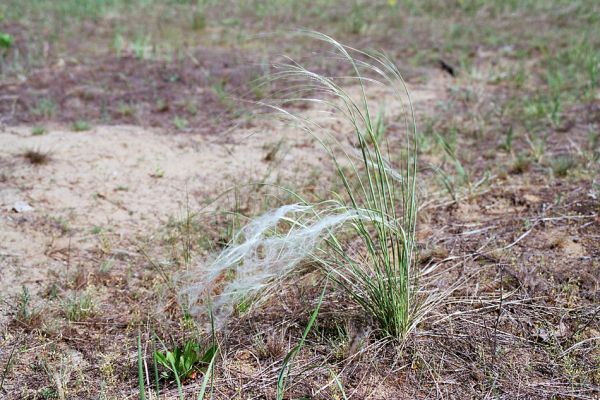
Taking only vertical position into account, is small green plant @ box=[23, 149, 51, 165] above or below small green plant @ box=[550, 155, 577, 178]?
below

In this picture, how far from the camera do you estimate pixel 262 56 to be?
6.58 meters

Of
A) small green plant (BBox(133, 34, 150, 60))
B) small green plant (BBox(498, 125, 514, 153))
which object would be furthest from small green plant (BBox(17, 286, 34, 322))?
small green plant (BBox(133, 34, 150, 60))

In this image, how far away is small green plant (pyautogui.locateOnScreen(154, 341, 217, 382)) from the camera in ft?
7.63

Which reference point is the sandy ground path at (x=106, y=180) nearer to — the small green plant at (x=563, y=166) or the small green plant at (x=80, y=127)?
the small green plant at (x=80, y=127)

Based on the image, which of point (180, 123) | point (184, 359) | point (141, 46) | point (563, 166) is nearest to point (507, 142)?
point (563, 166)

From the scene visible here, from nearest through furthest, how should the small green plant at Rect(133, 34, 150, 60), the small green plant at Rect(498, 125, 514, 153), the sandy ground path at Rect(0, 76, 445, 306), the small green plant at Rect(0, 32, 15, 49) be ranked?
the sandy ground path at Rect(0, 76, 445, 306)
the small green plant at Rect(498, 125, 514, 153)
the small green plant at Rect(0, 32, 15, 49)
the small green plant at Rect(133, 34, 150, 60)

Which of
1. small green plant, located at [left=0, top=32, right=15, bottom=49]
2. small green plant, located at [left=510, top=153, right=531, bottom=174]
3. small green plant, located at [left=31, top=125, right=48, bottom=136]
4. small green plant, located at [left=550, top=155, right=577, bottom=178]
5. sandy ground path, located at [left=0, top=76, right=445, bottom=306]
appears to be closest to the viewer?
sandy ground path, located at [left=0, top=76, right=445, bottom=306]

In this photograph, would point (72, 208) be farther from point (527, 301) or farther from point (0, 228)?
point (527, 301)

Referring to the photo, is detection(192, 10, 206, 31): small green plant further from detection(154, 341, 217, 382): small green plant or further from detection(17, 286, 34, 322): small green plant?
detection(154, 341, 217, 382): small green plant

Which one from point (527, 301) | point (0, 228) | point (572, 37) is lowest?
point (0, 228)

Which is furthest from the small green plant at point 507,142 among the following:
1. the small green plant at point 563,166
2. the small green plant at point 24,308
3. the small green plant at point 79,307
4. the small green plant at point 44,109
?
the small green plant at point 44,109

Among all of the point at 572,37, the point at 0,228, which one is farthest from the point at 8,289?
the point at 572,37

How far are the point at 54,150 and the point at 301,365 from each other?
2.65 m

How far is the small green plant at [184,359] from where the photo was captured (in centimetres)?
233
